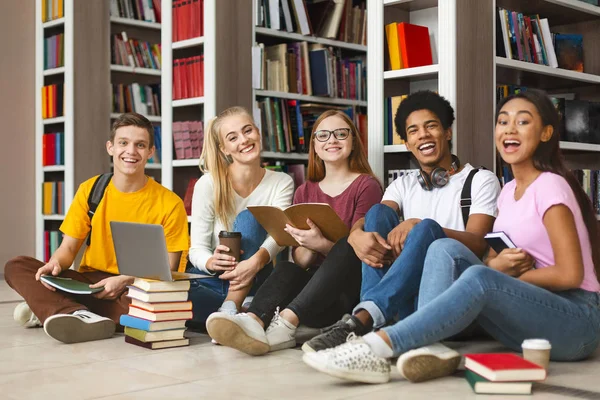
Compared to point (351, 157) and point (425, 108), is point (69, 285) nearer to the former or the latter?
point (351, 157)

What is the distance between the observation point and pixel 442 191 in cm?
289

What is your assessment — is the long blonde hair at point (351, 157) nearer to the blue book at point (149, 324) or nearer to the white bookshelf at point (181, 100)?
the blue book at point (149, 324)

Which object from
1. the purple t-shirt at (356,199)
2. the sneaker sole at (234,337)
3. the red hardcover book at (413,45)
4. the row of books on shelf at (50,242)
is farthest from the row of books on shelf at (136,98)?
the sneaker sole at (234,337)

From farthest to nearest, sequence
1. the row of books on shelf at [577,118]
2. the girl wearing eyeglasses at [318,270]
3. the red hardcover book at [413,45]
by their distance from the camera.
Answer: the row of books on shelf at [577,118], the red hardcover book at [413,45], the girl wearing eyeglasses at [318,270]

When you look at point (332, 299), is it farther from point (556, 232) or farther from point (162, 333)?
point (556, 232)

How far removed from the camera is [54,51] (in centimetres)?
589

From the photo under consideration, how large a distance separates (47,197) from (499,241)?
4.33 m

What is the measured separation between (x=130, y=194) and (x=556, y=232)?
1.79 m

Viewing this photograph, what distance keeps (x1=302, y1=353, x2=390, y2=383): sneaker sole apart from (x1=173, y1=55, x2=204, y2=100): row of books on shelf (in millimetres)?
2607

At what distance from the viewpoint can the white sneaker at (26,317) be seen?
11.0 feet

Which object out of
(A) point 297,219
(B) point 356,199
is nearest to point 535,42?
(B) point 356,199

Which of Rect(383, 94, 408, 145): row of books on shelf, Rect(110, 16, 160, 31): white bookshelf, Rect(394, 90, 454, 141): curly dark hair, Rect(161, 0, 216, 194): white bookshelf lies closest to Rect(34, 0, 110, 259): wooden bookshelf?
Rect(110, 16, 160, 31): white bookshelf

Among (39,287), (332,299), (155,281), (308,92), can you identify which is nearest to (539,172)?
(332,299)

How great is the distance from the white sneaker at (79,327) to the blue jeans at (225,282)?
13.4 inches
